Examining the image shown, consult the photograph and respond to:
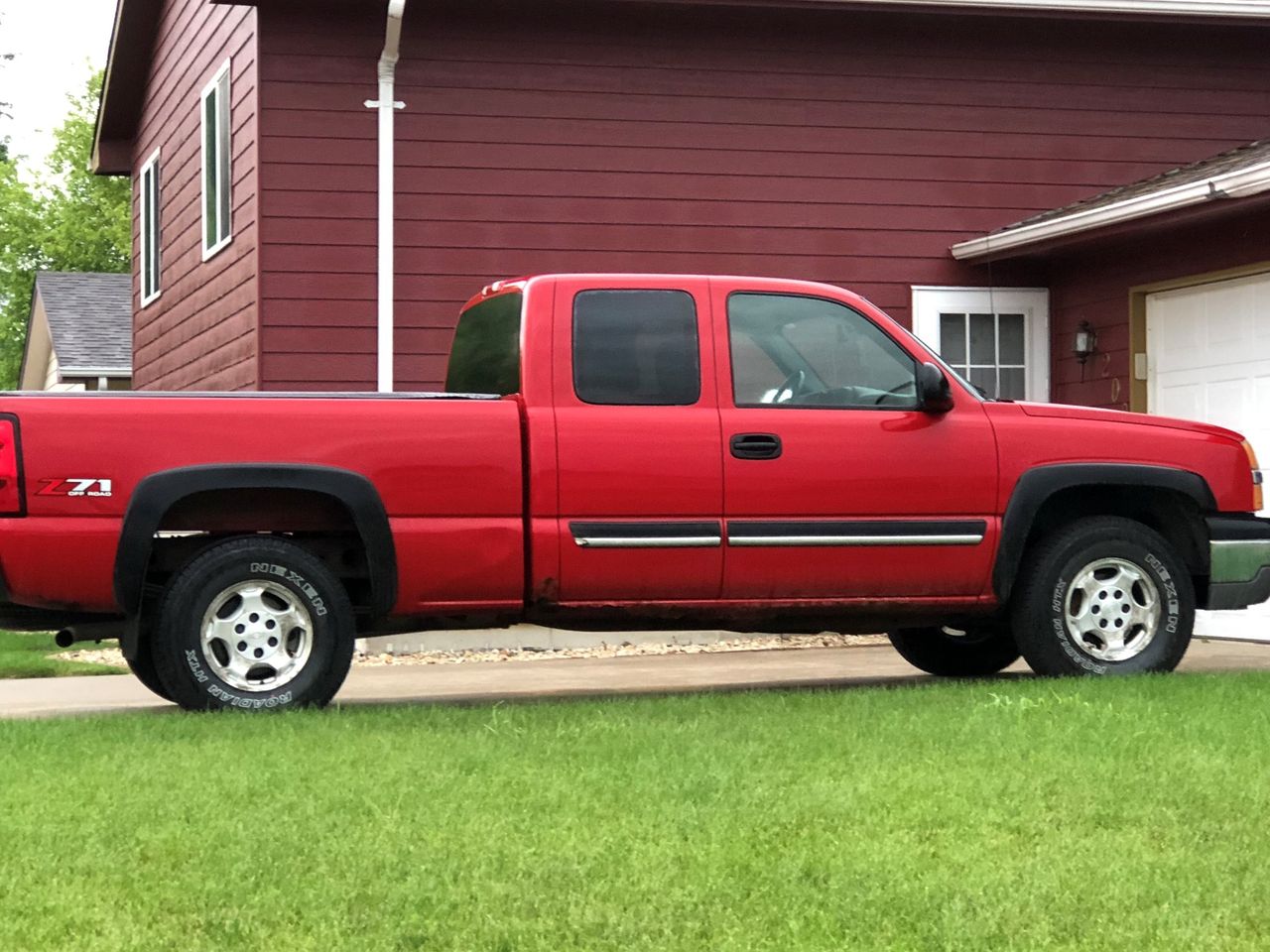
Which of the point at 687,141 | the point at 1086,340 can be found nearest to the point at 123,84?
the point at 687,141

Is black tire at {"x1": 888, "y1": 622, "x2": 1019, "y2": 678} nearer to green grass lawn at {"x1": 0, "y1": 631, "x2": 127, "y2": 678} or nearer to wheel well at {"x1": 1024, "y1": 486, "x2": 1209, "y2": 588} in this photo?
wheel well at {"x1": 1024, "y1": 486, "x2": 1209, "y2": 588}

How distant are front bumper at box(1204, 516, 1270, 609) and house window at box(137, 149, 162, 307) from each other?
13004 mm

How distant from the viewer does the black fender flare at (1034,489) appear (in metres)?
8.98

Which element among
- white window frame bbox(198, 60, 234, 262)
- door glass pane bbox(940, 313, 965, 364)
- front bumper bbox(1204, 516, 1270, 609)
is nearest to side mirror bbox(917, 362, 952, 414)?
front bumper bbox(1204, 516, 1270, 609)

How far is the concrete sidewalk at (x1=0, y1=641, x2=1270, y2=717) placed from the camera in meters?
9.77

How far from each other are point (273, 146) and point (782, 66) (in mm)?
3939

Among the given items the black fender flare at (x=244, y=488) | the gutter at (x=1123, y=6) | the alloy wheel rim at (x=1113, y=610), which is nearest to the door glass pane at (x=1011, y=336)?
the gutter at (x=1123, y=6)

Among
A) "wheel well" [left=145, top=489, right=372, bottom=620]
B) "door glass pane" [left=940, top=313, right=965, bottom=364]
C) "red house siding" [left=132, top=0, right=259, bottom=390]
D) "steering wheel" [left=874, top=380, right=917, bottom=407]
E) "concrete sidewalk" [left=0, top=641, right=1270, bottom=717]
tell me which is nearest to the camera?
"wheel well" [left=145, top=489, right=372, bottom=620]

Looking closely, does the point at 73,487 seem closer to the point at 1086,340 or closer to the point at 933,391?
the point at 933,391

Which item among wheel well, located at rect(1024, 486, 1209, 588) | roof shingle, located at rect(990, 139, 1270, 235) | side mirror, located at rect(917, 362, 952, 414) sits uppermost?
roof shingle, located at rect(990, 139, 1270, 235)

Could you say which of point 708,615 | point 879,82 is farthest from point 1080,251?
point 708,615

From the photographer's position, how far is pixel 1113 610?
9195 millimetres

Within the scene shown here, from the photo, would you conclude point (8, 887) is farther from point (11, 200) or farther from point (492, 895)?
point (11, 200)

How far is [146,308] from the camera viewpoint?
20500 mm
